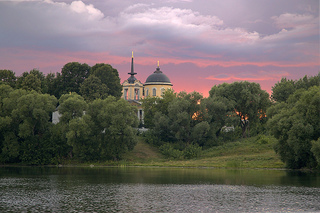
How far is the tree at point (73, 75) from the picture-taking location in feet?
404

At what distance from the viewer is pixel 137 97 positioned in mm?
138375

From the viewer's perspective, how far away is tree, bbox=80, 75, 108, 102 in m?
114

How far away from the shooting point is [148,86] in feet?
445

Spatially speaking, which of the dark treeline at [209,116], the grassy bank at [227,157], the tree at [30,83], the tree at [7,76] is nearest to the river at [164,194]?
the grassy bank at [227,157]

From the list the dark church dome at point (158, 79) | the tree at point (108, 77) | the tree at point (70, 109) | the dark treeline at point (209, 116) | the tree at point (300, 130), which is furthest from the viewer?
the dark church dome at point (158, 79)

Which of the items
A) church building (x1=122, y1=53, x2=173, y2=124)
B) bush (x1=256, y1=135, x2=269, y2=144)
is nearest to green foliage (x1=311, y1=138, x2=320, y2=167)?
bush (x1=256, y1=135, x2=269, y2=144)

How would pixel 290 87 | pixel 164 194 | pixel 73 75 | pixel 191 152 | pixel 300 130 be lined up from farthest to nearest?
pixel 73 75
pixel 290 87
pixel 191 152
pixel 300 130
pixel 164 194

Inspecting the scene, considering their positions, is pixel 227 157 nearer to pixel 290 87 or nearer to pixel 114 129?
pixel 114 129

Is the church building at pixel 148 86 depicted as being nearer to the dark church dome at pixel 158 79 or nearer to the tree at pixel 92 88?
the dark church dome at pixel 158 79

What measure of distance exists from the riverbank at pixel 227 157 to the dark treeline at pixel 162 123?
2395 mm

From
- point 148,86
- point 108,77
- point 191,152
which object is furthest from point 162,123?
point 148,86

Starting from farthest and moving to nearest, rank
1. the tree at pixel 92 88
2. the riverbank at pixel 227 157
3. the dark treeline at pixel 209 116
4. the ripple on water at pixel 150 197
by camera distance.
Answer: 1. the tree at pixel 92 88
2. the dark treeline at pixel 209 116
3. the riverbank at pixel 227 157
4. the ripple on water at pixel 150 197

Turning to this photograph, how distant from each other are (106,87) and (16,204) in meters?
83.1

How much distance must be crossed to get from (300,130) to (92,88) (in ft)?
218
